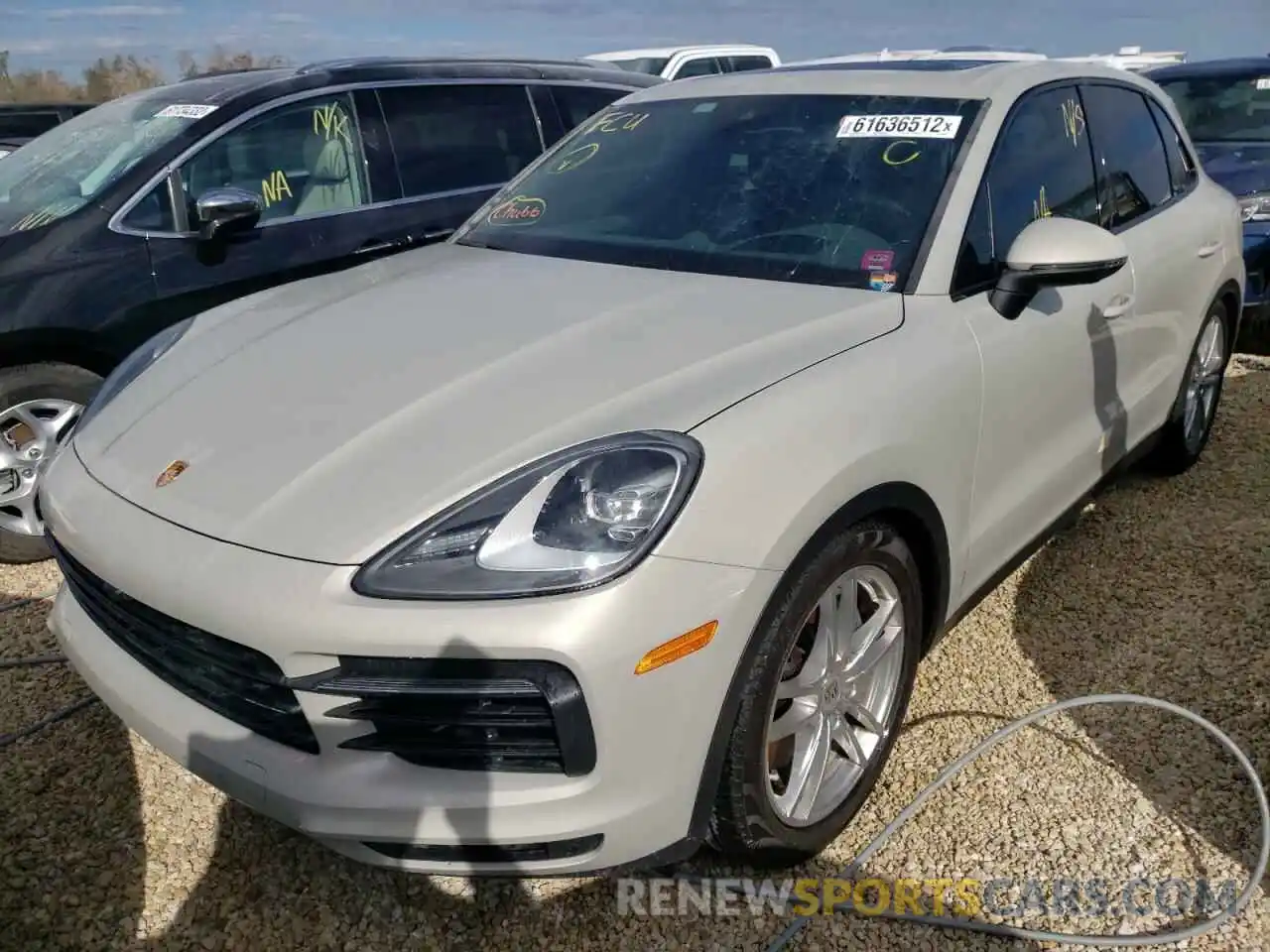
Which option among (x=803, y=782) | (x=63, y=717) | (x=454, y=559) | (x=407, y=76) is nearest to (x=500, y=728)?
(x=454, y=559)

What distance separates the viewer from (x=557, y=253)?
9.69 ft

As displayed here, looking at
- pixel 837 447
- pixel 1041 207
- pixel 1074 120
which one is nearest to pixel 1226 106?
pixel 1074 120

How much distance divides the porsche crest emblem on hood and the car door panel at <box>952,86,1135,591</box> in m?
1.75

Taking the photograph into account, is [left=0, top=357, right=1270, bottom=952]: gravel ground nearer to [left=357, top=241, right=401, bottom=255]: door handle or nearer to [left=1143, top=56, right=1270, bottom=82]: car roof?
[left=357, top=241, right=401, bottom=255]: door handle

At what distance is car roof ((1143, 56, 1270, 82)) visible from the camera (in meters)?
7.42

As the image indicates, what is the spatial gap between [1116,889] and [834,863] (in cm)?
60

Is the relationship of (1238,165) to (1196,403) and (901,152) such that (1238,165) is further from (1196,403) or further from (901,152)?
(901,152)

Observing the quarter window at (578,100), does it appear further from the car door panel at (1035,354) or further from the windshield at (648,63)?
the windshield at (648,63)

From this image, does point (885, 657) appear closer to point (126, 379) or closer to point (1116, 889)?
point (1116, 889)

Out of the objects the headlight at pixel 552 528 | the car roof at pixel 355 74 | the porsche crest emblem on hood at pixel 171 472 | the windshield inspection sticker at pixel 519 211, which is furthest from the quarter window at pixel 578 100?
the headlight at pixel 552 528

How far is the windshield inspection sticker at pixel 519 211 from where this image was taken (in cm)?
323

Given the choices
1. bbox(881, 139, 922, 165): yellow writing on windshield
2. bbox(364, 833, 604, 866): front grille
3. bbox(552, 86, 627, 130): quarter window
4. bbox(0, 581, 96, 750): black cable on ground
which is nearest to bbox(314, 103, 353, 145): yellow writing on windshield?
bbox(552, 86, 627, 130): quarter window

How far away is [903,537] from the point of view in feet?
7.66

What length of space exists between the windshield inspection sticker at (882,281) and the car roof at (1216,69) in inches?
250
